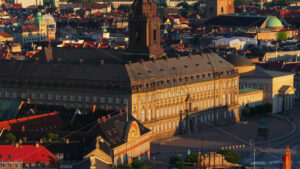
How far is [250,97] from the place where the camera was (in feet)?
508

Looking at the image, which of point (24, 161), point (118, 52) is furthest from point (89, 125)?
point (118, 52)

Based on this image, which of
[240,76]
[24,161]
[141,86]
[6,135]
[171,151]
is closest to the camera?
[24,161]

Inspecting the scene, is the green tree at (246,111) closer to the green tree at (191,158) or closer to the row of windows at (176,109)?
the row of windows at (176,109)

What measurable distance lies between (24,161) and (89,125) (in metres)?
14.9

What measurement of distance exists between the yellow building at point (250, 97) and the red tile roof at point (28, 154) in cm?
5310

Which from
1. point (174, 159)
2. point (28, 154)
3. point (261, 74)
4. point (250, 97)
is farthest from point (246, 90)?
point (28, 154)

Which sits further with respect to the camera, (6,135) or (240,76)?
(240,76)

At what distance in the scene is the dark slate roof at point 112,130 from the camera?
359 ft

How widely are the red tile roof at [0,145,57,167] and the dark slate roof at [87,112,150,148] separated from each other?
7.22m

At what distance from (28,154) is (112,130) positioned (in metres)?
11.5

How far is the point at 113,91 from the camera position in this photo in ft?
433

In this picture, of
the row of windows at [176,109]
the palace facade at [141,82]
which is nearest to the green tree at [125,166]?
the palace facade at [141,82]

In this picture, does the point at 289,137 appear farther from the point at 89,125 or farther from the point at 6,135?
the point at 6,135

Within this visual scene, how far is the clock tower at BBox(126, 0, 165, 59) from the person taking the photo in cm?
14350
